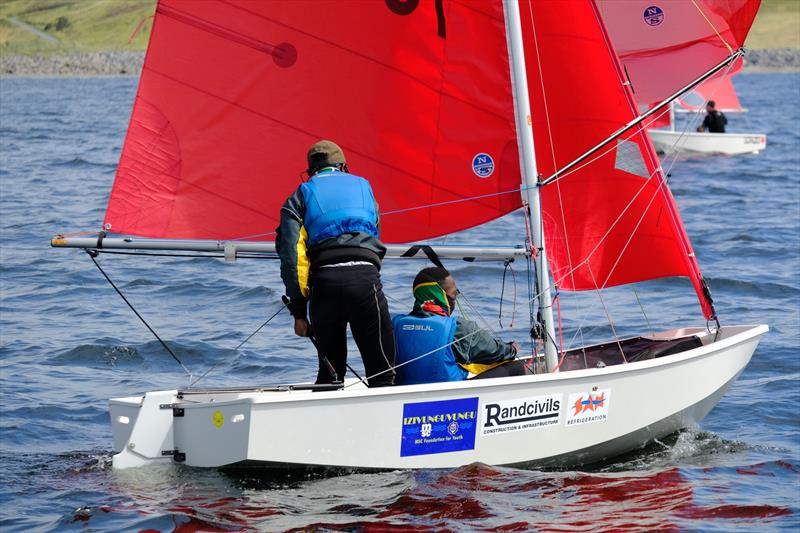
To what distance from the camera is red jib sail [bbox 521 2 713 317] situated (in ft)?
25.7

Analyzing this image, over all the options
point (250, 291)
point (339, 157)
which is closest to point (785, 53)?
point (250, 291)

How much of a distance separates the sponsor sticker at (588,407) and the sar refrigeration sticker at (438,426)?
672 mm

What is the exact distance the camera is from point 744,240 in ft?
56.1

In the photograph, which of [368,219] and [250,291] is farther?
[250,291]

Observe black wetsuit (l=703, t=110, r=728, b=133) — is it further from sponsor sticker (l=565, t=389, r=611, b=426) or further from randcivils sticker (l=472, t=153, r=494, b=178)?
sponsor sticker (l=565, t=389, r=611, b=426)

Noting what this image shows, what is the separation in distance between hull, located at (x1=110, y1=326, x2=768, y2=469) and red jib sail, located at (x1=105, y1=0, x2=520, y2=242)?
125 cm

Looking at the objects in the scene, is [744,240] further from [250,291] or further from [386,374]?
[386,374]

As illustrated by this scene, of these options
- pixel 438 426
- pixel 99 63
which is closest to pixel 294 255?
pixel 438 426

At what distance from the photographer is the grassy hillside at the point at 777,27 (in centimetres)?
9962

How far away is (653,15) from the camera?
8.70m

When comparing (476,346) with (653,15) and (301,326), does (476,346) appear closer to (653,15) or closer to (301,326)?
(301,326)

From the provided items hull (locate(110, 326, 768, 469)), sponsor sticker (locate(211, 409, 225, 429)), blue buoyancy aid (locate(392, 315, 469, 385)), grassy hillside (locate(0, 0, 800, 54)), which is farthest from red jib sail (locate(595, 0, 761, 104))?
grassy hillside (locate(0, 0, 800, 54))

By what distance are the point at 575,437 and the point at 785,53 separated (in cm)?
9229

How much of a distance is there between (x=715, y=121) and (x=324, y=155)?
2355 centimetres
